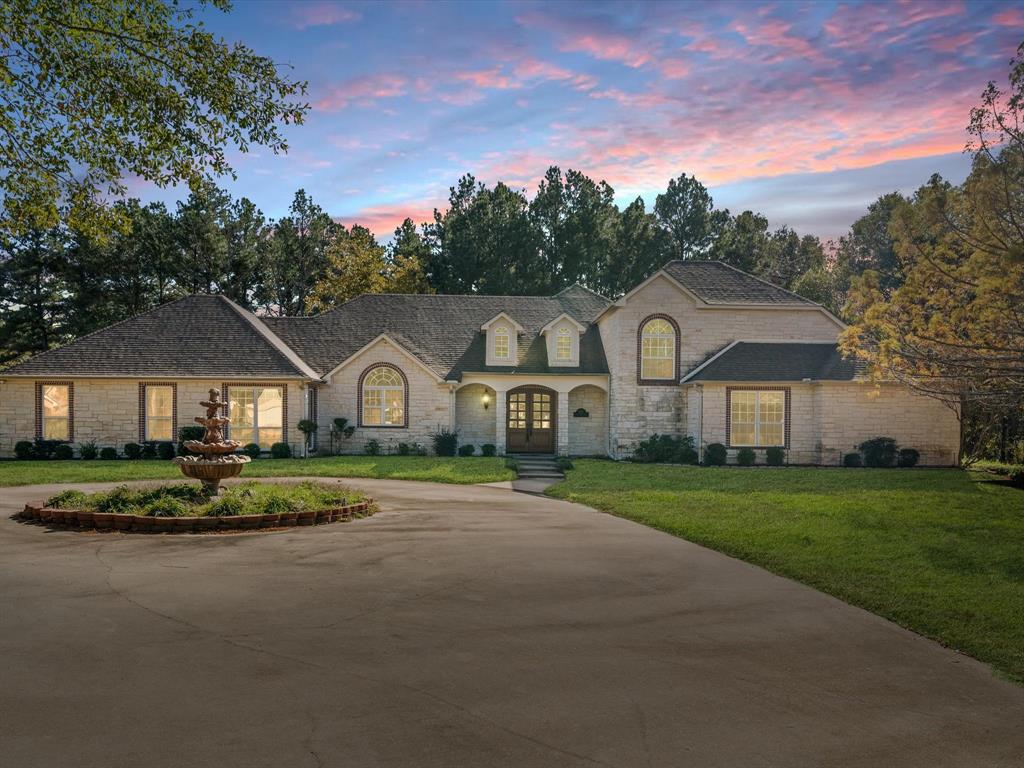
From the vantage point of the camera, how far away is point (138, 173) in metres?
13.2

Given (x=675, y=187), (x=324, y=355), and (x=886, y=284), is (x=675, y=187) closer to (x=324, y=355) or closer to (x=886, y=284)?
(x=886, y=284)

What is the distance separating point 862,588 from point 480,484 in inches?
477

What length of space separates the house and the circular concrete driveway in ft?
57.4

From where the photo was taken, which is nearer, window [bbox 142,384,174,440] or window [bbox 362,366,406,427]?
window [bbox 142,384,174,440]

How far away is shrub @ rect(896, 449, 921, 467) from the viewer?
84.7ft

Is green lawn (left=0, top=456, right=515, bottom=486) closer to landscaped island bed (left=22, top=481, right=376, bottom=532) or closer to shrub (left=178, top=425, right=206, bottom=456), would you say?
shrub (left=178, top=425, right=206, bottom=456)

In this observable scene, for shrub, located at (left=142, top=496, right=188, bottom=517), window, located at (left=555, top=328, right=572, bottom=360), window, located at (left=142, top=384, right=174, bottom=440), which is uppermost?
window, located at (left=555, top=328, right=572, bottom=360)

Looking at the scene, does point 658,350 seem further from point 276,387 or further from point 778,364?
point 276,387

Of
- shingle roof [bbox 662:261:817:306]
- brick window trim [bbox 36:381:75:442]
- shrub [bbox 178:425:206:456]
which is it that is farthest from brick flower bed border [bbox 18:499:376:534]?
shingle roof [bbox 662:261:817:306]

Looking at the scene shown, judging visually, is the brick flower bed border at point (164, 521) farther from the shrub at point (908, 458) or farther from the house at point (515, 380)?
the shrub at point (908, 458)

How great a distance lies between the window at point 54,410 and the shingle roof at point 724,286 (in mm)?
22440

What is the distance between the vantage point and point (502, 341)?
2988 centimetres

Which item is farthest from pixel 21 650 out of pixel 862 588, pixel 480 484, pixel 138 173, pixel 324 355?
pixel 324 355

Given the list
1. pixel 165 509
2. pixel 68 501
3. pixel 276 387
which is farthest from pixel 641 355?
pixel 68 501
